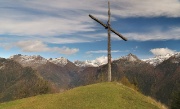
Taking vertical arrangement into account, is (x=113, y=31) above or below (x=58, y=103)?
above

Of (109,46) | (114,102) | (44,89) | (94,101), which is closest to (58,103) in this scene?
(94,101)

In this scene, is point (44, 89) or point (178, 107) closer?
point (178, 107)

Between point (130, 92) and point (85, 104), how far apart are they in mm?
9334

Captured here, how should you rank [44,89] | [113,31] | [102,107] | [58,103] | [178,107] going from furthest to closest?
1. [44,89]
2. [178,107]
3. [113,31]
4. [58,103]
5. [102,107]

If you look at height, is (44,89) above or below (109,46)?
below

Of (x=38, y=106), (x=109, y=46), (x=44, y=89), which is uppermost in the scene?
(x=109, y=46)

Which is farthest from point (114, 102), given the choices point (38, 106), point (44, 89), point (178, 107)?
point (44, 89)

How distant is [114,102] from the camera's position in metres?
34.1

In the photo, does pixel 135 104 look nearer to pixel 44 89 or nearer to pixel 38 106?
pixel 38 106

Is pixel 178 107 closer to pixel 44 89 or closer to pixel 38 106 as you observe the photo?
pixel 38 106

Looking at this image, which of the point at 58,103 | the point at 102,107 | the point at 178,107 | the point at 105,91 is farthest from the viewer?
the point at 178,107

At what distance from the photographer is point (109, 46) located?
45.8 meters

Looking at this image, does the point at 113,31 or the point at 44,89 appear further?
the point at 44,89

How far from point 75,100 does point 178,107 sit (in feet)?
188
